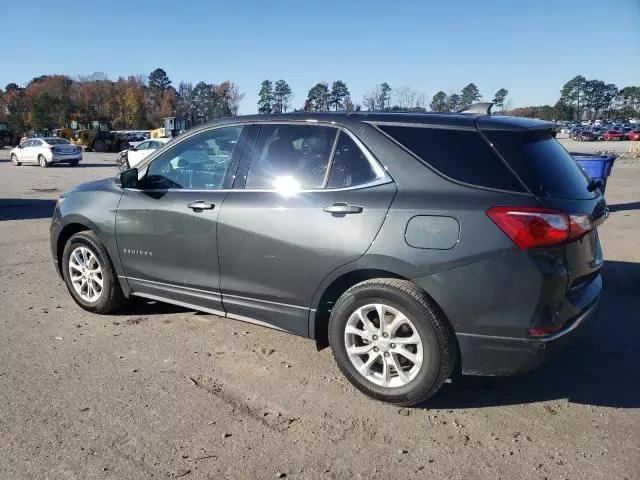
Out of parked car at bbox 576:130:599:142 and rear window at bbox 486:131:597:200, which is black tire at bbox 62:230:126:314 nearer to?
rear window at bbox 486:131:597:200

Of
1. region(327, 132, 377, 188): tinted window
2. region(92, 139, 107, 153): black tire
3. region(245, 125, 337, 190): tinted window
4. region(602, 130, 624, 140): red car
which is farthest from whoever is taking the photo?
region(602, 130, 624, 140): red car

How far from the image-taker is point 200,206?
402 cm

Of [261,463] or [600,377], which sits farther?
[600,377]

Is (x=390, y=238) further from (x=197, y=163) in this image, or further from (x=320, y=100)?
(x=320, y=100)

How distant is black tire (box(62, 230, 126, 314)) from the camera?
4715 mm

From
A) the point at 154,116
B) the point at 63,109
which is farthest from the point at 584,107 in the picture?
the point at 63,109

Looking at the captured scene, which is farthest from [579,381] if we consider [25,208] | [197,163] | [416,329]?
[25,208]

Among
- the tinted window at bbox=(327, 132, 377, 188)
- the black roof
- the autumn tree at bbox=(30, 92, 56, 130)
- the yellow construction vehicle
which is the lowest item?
the tinted window at bbox=(327, 132, 377, 188)

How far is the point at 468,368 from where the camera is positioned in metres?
3.12

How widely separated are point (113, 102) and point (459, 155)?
10406cm

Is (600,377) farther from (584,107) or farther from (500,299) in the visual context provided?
(584,107)

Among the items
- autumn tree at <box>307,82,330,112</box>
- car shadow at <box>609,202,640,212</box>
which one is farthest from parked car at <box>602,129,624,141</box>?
car shadow at <box>609,202,640,212</box>

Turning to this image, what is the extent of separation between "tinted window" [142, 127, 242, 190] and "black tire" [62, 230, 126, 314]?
2.54ft

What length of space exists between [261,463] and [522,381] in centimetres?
192
